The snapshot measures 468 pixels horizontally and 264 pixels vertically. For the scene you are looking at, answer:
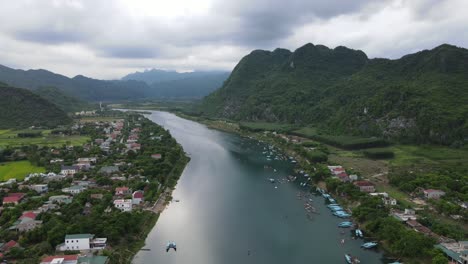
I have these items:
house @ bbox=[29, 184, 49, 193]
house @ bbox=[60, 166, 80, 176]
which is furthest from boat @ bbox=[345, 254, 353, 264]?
house @ bbox=[60, 166, 80, 176]

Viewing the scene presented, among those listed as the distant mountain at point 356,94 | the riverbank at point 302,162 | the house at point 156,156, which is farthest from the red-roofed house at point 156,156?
Result: the distant mountain at point 356,94

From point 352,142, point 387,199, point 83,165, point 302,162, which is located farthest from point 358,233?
point 352,142

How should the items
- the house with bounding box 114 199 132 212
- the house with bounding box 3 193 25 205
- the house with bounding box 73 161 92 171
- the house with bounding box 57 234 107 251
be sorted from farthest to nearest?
the house with bounding box 73 161 92 171, the house with bounding box 3 193 25 205, the house with bounding box 114 199 132 212, the house with bounding box 57 234 107 251

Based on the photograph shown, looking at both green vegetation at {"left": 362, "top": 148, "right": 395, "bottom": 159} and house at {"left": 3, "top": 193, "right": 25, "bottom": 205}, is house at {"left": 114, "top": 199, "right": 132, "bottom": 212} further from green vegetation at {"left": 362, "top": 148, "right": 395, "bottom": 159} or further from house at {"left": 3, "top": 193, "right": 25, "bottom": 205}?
green vegetation at {"left": 362, "top": 148, "right": 395, "bottom": 159}

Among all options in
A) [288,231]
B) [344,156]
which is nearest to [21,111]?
[344,156]

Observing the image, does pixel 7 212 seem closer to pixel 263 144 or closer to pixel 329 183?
pixel 329 183

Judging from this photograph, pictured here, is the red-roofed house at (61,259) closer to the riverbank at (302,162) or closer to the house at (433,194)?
the riverbank at (302,162)
